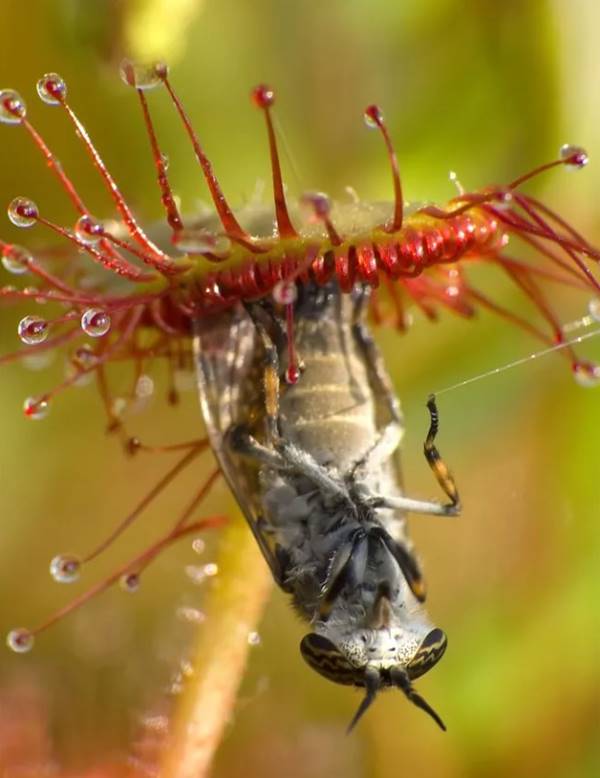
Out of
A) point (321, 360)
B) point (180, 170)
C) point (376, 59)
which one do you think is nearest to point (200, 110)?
point (180, 170)

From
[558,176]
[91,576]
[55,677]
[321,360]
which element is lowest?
[55,677]

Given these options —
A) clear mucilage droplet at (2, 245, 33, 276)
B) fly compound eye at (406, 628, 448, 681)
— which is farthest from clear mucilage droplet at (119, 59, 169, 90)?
fly compound eye at (406, 628, 448, 681)

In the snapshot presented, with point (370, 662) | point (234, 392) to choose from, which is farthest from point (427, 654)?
point (234, 392)

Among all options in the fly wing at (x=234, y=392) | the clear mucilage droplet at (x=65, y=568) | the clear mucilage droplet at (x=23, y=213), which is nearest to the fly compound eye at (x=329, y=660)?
the fly wing at (x=234, y=392)

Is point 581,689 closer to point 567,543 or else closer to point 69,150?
point 567,543

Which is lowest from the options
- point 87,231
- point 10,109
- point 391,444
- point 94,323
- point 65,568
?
point 65,568

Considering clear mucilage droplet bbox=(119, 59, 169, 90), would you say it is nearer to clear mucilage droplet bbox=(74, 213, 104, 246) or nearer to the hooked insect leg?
clear mucilage droplet bbox=(74, 213, 104, 246)

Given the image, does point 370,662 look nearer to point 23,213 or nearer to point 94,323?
point 94,323
